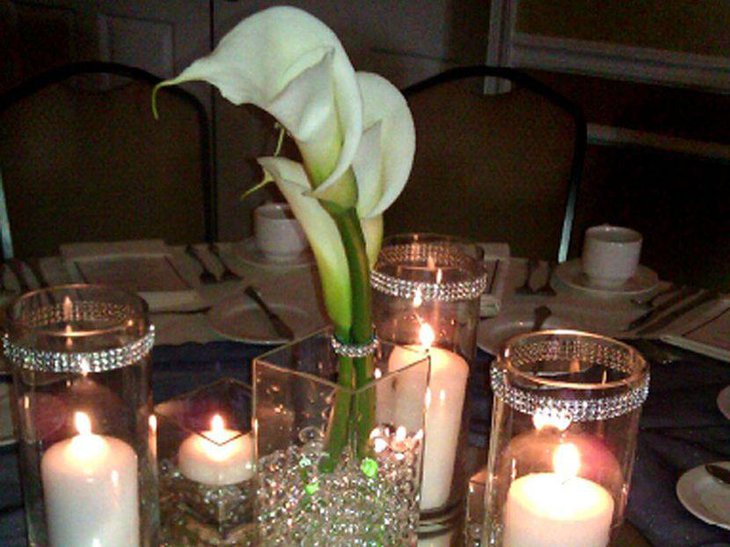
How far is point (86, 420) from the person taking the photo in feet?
1.99

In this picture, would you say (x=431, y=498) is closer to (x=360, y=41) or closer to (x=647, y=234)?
(x=647, y=234)

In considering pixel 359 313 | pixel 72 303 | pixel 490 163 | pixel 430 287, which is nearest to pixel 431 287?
pixel 430 287

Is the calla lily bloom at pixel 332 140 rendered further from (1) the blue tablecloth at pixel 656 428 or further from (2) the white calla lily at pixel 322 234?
(1) the blue tablecloth at pixel 656 428

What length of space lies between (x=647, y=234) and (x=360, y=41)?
2.76 ft

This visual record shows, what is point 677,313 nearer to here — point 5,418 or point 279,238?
point 279,238

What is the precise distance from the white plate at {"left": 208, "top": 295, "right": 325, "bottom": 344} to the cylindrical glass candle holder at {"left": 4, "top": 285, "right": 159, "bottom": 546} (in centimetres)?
34

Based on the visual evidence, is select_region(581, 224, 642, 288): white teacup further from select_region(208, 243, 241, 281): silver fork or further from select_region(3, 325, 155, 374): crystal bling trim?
select_region(3, 325, 155, 374): crystal bling trim

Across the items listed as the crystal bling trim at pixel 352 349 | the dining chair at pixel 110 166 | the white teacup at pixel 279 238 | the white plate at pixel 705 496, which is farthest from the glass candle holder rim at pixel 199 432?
the dining chair at pixel 110 166

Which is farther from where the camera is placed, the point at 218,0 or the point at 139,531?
the point at 218,0

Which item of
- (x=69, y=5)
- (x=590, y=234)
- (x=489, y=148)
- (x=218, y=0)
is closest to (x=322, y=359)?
(x=590, y=234)

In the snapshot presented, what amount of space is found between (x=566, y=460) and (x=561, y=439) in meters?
0.01

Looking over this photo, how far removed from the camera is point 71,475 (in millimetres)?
593

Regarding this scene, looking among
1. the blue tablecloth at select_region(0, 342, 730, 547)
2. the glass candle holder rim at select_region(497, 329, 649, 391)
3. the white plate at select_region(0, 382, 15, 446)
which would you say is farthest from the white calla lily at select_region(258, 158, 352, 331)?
the white plate at select_region(0, 382, 15, 446)

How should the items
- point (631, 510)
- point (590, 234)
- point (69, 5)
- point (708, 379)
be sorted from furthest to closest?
point (69, 5) → point (590, 234) → point (708, 379) → point (631, 510)
